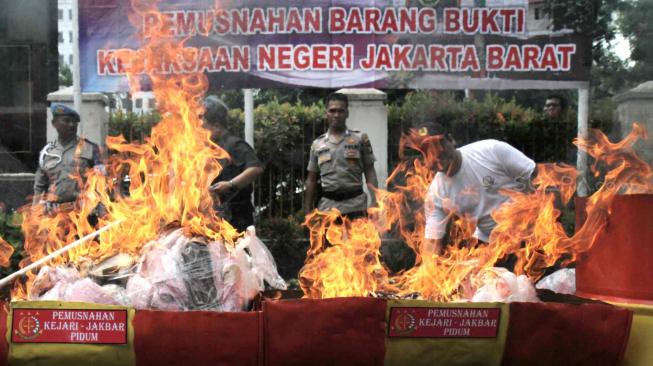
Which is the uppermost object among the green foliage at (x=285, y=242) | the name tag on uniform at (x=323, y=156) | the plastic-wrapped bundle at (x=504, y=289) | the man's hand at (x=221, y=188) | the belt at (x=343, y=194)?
the name tag on uniform at (x=323, y=156)

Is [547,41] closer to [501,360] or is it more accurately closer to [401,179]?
[401,179]

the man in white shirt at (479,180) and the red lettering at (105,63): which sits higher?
the red lettering at (105,63)

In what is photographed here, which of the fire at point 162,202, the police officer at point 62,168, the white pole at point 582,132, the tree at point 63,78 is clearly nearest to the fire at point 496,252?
the fire at point 162,202

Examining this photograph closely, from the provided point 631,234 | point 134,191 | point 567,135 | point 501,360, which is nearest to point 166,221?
point 134,191

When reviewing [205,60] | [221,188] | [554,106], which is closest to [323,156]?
[221,188]

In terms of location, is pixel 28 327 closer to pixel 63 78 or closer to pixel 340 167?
pixel 340 167

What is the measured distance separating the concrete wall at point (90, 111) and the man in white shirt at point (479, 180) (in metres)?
5.00

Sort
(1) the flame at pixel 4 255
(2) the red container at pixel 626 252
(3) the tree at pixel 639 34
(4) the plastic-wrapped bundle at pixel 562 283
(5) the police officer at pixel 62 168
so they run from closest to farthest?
(2) the red container at pixel 626 252, (1) the flame at pixel 4 255, (4) the plastic-wrapped bundle at pixel 562 283, (5) the police officer at pixel 62 168, (3) the tree at pixel 639 34

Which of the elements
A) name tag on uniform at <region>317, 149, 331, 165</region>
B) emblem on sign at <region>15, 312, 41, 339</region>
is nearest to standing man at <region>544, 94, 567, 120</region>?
name tag on uniform at <region>317, 149, 331, 165</region>

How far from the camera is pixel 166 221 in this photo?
388cm

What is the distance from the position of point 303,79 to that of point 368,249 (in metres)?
4.51

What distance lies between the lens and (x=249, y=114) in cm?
884

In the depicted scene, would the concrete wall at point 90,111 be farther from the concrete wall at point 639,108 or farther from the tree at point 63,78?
the concrete wall at point 639,108

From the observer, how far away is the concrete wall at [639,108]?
29.0ft
